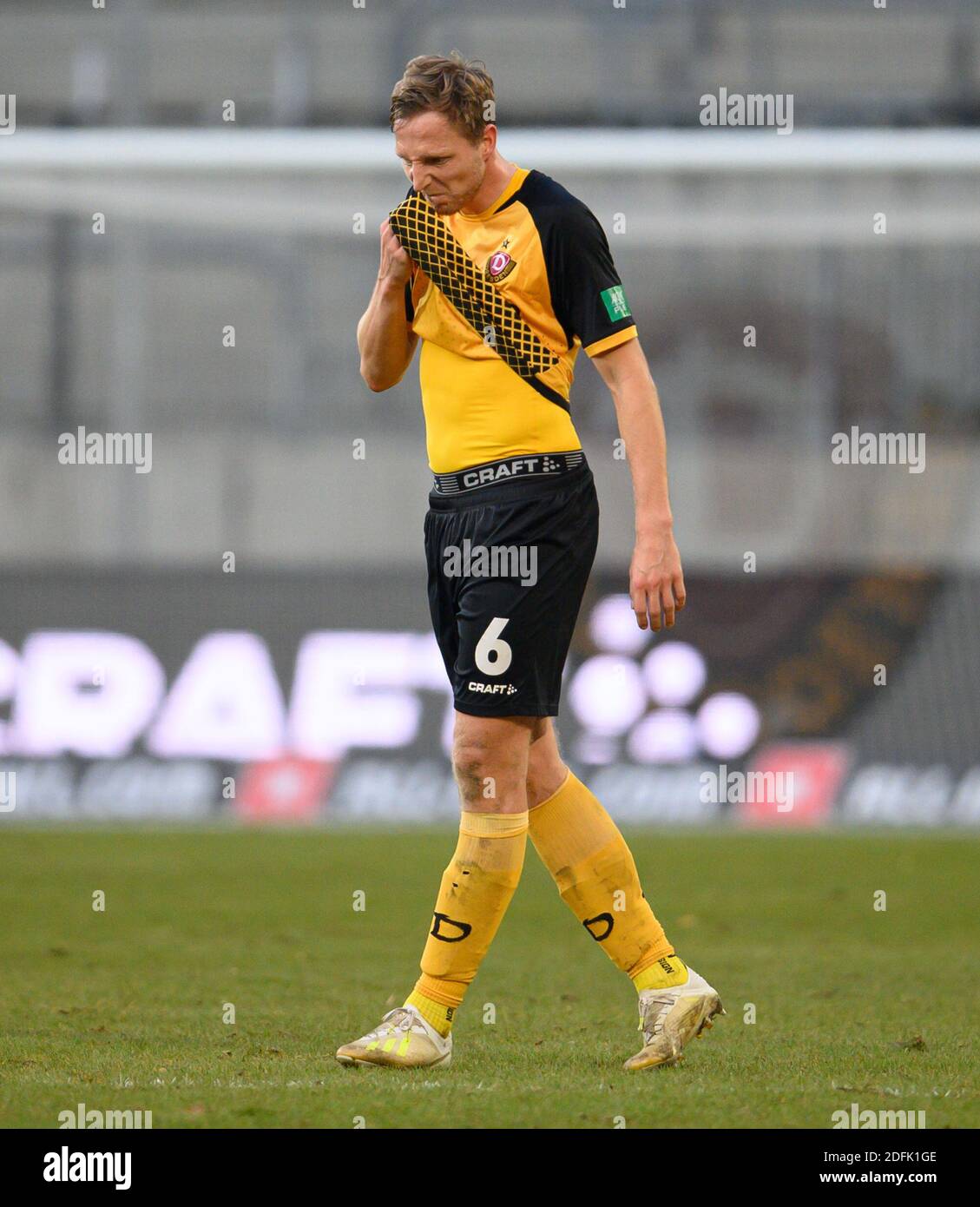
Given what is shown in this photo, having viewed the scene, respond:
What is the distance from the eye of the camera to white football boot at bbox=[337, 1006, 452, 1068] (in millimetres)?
3631

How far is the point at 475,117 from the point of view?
144 inches

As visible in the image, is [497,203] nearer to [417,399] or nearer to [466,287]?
[466,287]

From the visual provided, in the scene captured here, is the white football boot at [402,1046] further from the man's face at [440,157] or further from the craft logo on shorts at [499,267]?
the man's face at [440,157]

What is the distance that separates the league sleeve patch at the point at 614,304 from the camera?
3.67 m

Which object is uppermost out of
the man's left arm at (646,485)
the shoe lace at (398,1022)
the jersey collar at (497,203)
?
the jersey collar at (497,203)

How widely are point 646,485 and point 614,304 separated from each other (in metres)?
0.37

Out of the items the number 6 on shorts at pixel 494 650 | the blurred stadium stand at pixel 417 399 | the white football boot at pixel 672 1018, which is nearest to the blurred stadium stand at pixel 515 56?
the blurred stadium stand at pixel 417 399

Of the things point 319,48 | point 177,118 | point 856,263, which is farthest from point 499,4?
point 856,263

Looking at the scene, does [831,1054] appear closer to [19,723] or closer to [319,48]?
[19,723]

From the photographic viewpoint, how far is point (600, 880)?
385 centimetres

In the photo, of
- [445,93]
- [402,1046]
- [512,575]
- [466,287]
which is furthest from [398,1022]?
[445,93]

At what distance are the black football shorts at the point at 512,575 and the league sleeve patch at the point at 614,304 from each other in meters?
0.31

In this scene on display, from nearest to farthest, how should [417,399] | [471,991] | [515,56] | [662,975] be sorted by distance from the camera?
[662,975] < [471,991] < [417,399] < [515,56]

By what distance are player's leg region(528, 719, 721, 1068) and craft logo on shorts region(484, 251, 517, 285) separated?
96 cm
